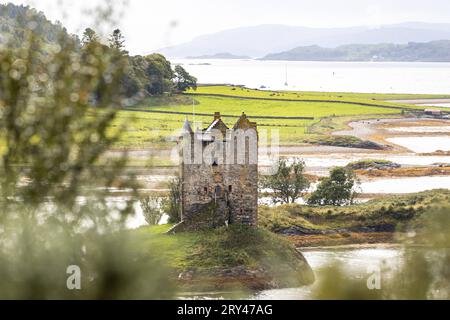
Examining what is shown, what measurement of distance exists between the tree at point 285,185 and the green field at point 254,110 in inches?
547

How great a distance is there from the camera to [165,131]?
291ft

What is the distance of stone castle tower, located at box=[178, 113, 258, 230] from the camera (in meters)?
36.1

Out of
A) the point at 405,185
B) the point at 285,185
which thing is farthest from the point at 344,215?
the point at 405,185

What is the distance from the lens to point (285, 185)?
61406 millimetres

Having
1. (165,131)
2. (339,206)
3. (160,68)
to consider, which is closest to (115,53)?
(339,206)

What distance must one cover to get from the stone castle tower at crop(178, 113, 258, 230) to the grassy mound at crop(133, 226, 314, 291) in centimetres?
82

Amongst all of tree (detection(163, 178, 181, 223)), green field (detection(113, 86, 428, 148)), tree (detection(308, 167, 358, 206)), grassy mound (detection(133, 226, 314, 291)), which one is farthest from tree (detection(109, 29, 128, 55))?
green field (detection(113, 86, 428, 148))

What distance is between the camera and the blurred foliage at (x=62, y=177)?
11.9 m

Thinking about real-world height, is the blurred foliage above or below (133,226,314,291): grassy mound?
above

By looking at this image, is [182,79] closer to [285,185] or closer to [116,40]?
[285,185]

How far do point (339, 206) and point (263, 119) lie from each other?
55.8 metres

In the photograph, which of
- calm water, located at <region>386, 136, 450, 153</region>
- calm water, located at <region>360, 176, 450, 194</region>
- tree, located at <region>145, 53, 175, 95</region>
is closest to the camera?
calm water, located at <region>360, 176, 450, 194</region>

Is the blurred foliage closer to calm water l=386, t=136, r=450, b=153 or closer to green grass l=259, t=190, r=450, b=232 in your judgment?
green grass l=259, t=190, r=450, b=232
